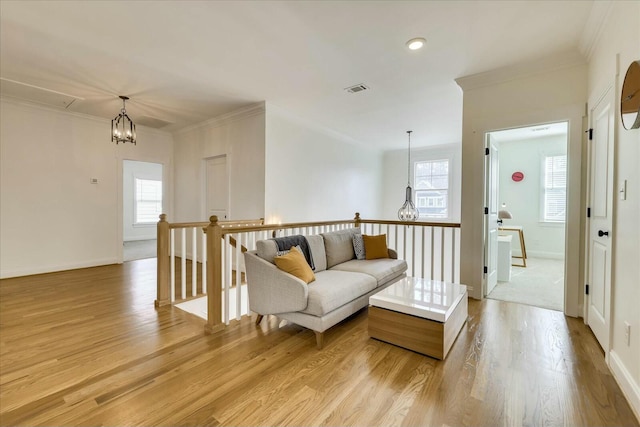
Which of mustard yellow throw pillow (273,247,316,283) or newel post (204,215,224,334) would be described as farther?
newel post (204,215,224,334)

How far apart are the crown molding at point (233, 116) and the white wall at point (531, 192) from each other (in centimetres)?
513

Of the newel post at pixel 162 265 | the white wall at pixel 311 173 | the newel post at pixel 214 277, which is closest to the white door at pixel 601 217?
the newel post at pixel 214 277

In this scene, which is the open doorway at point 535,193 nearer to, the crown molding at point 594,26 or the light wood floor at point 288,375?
the crown molding at point 594,26

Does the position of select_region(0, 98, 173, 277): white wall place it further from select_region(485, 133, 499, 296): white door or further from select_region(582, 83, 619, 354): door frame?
select_region(582, 83, 619, 354): door frame

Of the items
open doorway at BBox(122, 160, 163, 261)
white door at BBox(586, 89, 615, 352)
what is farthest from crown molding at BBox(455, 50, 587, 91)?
open doorway at BBox(122, 160, 163, 261)

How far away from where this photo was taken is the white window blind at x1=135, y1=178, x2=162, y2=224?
29.2 ft

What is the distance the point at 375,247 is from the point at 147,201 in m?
8.32

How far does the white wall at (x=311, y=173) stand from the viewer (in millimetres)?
4715

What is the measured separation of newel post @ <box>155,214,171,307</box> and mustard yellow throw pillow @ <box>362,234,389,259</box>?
7.90 ft

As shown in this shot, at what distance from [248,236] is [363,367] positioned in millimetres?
1827

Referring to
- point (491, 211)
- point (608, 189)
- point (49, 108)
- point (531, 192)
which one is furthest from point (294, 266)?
point (531, 192)

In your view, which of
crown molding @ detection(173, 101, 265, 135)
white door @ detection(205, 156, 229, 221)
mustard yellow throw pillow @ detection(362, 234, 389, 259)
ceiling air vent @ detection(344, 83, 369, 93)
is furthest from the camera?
white door @ detection(205, 156, 229, 221)

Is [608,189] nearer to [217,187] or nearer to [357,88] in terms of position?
[357,88]

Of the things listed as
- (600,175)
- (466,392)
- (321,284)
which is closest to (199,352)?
(321,284)
